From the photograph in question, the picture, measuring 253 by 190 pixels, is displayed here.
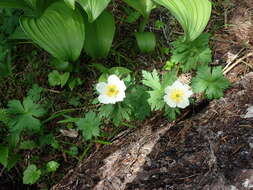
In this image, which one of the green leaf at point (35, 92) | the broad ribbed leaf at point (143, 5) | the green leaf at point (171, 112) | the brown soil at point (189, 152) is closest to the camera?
the brown soil at point (189, 152)

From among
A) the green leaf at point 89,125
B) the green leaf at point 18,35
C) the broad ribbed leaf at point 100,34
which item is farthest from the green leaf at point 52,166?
the green leaf at point 18,35

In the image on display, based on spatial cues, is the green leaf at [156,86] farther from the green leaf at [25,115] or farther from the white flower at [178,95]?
the green leaf at [25,115]

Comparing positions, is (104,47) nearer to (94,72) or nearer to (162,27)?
(94,72)

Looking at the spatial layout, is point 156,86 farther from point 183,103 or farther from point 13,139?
point 13,139

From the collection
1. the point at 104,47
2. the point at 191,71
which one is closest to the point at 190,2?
the point at 191,71

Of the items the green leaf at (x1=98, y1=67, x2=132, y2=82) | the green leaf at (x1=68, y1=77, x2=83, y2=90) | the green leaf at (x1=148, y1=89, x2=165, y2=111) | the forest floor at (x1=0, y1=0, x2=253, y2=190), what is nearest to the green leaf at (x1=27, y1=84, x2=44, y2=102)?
the forest floor at (x1=0, y1=0, x2=253, y2=190)

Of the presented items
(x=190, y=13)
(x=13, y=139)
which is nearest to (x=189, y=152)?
(x=190, y=13)
